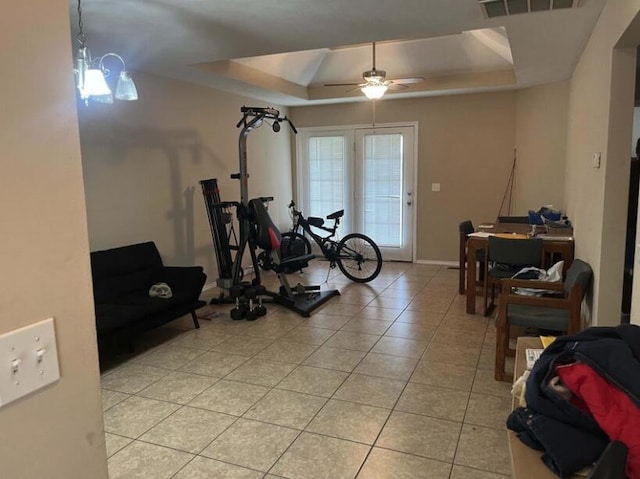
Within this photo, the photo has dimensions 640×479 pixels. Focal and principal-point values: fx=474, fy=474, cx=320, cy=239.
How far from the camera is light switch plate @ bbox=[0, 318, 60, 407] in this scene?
0.75 m

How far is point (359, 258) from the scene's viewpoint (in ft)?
18.7

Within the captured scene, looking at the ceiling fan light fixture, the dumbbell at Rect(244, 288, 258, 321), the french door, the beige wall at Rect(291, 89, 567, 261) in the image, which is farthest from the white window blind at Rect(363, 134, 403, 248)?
the dumbbell at Rect(244, 288, 258, 321)

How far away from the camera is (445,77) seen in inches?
241

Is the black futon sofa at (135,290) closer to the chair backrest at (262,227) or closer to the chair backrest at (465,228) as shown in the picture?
the chair backrest at (262,227)

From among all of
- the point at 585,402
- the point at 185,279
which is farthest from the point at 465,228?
the point at 585,402

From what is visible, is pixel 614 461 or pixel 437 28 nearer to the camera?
pixel 614 461

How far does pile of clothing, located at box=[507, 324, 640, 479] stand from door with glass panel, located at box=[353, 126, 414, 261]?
5739 millimetres

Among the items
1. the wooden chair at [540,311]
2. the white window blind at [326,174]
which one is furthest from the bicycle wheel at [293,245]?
the wooden chair at [540,311]

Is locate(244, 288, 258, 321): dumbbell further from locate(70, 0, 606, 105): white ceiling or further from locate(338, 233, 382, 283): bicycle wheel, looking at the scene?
locate(70, 0, 606, 105): white ceiling

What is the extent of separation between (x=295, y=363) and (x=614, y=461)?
2626 millimetres

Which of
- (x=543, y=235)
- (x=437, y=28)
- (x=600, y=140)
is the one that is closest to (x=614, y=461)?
(x=600, y=140)

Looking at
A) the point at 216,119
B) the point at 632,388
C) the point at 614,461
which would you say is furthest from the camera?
the point at 216,119

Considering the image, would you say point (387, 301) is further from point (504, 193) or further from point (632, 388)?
point (632, 388)

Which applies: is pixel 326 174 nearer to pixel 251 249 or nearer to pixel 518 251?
pixel 251 249
